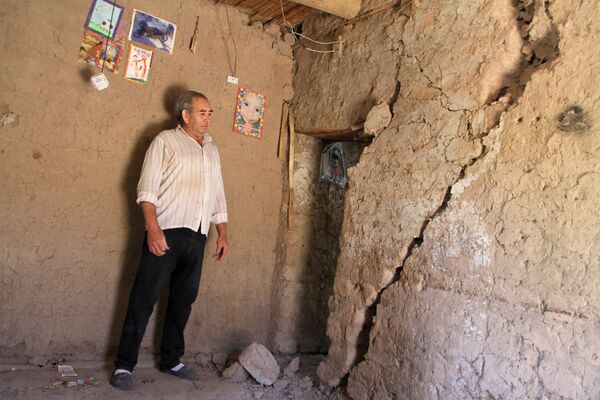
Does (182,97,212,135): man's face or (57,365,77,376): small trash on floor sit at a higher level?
(182,97,212,135): man's face

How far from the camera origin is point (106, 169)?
3006mm

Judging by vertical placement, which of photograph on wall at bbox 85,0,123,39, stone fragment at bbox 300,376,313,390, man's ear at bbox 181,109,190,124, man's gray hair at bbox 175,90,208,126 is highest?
photograph on wall at bbox 85,0,123,39

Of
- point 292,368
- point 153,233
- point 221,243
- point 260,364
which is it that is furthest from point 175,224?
point 292,368

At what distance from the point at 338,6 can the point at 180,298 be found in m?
2.17

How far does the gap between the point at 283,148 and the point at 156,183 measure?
4.35 ft

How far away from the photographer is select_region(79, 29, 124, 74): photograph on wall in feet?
9.62

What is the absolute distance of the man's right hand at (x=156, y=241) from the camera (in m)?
2.65

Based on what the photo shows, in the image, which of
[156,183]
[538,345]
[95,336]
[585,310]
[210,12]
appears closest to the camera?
[585,310]

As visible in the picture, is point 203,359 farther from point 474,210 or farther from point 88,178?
point 474,210

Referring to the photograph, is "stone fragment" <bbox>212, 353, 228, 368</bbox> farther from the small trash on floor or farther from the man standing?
the small trash on floor

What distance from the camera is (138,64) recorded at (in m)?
3.12

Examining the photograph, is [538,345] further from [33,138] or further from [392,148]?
[33,138]

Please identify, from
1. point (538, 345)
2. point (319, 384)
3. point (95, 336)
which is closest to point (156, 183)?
point (95, 336)

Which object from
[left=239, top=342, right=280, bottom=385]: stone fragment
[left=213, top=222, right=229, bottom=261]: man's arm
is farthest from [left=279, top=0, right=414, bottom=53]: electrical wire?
[left=239, top=342, right=280, bottom=385]: stone fragment
